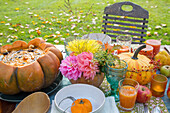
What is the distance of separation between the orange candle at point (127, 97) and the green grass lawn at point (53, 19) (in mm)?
2191

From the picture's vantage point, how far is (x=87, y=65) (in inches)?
47.1

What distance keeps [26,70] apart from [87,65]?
395 mm

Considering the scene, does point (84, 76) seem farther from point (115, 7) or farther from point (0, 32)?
point (0, 32)

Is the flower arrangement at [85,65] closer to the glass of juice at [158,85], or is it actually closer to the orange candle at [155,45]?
the glass of juice at [158,85]

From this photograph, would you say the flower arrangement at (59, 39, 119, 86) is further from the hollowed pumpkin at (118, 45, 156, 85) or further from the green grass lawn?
the green grass lawn

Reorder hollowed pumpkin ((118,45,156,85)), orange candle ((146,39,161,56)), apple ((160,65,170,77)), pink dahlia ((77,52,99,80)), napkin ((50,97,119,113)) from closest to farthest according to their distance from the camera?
1. napkin ((50,97,119,113))
2. pink dahlia ((77,52,99,80))
3. hollowed pumpkin ((118,45,156,85))
4. apple ((160,65,170,77))
5. orange candle ((146,39,161,56))

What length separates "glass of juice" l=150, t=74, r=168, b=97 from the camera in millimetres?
1244

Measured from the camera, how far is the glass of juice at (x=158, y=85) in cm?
124

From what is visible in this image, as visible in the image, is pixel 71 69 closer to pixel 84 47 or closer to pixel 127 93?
pixel 84 47

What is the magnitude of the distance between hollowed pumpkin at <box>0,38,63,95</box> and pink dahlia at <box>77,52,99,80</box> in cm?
24

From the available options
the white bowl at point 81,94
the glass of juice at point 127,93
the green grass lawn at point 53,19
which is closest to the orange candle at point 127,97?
the glass of juice at point 127,93

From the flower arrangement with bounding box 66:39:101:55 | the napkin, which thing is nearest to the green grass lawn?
the flower arrangement with bounding box 66:39:101:55

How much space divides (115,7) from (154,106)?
168 cm

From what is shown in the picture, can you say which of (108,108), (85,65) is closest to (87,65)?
(85,65)
